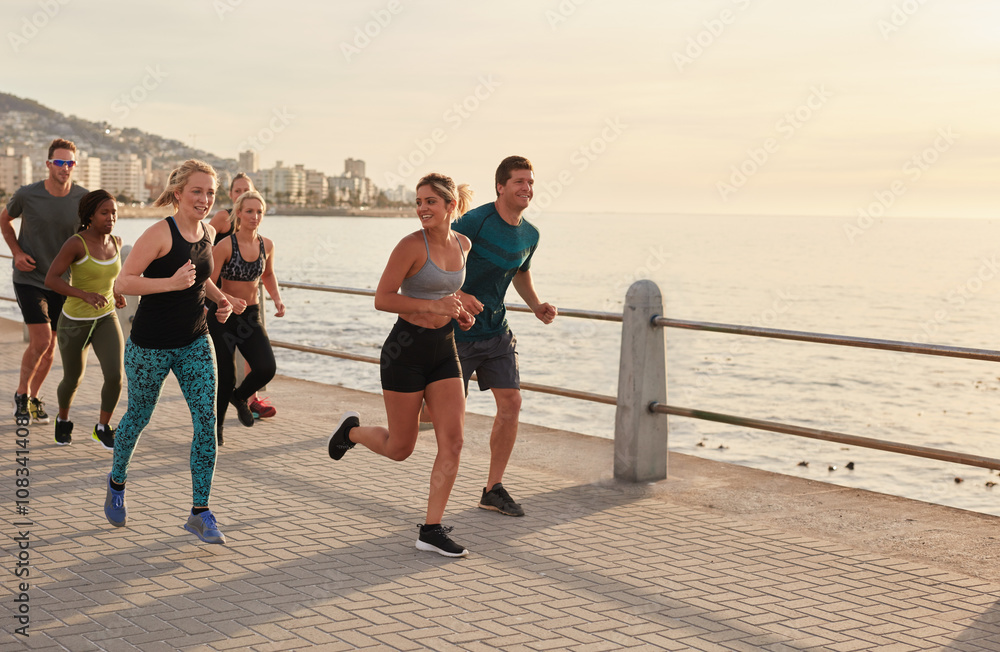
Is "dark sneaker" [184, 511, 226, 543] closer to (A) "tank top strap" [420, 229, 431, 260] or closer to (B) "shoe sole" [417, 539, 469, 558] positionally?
(B) "shoe sole" [417, 539, 469, 558]

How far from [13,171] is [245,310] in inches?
6709

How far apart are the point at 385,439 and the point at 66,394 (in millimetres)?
3591

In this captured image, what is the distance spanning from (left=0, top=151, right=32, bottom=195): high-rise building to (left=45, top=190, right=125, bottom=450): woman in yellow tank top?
443 ft

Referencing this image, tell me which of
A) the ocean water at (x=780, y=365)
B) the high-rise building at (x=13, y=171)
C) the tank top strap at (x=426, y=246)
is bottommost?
Answer: the ocean water at (x=780, y=365)

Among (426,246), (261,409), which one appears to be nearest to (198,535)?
→ (426,246)

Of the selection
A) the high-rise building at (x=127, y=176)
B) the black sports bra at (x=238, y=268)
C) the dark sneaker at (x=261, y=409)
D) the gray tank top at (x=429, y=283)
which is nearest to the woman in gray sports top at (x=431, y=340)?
the gray tank top at (x=429, y=283)

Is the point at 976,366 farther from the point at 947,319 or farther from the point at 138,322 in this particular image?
the point at 138,322

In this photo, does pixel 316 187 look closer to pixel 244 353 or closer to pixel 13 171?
pixel 13 171

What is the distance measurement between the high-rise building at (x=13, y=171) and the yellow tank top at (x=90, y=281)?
135m

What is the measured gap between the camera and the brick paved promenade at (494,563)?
14.5 ft

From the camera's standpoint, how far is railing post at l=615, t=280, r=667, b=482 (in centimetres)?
728

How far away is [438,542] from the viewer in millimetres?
5512

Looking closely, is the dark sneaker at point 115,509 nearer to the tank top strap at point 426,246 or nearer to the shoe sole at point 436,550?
the shoe sole at point 436,550

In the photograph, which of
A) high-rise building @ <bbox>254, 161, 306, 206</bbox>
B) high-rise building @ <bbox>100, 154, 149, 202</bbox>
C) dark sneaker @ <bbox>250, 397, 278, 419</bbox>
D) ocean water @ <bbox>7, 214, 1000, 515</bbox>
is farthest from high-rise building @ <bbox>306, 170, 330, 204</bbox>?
dark sneaker @ <bbox>250, 397, 278, 419</bbox>
